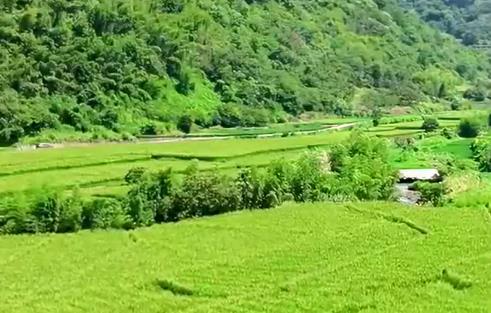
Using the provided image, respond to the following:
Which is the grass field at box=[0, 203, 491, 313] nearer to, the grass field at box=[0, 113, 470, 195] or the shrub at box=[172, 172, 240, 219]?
the shrub at box=[172, 172, 240, 219]

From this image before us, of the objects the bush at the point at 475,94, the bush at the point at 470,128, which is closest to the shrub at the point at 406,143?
the bush at the point at 470,128

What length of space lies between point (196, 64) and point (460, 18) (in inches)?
4532

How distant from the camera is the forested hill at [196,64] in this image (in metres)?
75.2

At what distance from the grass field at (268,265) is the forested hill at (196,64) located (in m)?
31.8

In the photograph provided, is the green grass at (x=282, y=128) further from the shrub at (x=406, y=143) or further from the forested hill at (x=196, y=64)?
the shrub at (x=406, y=143)

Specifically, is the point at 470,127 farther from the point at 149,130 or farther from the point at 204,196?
the point at 204,196

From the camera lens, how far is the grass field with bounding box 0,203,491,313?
3095cm

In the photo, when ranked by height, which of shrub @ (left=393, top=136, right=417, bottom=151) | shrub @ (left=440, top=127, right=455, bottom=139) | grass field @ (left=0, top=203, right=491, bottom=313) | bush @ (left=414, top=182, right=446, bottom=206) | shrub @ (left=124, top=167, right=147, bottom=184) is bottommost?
shrub @ (left=440, top=127, right=455, bottom=139)

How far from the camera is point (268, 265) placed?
35344mm

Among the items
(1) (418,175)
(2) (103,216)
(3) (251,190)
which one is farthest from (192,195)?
(1) (418,175)

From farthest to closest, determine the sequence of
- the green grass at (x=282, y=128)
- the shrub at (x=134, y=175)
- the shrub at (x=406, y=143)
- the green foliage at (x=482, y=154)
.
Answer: the green grass at (x=282, y=128), the shrub at (x=406, y=143), the green foliage at (x=482, y=154), the shrub at (x=134, y=175)

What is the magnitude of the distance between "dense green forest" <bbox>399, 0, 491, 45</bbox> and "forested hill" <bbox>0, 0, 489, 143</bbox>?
49.1m

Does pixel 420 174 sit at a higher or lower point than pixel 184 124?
→ lower

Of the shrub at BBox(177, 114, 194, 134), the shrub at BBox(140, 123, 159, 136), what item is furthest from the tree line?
the shrub at BBox(177, 114, 194, 134)
